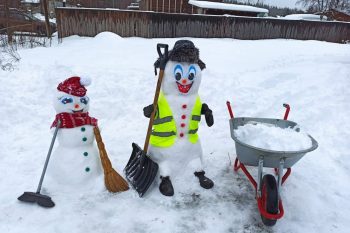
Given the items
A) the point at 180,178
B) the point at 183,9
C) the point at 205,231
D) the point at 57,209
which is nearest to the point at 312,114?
the point at 180,178

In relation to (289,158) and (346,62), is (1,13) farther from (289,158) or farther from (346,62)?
(289,158)

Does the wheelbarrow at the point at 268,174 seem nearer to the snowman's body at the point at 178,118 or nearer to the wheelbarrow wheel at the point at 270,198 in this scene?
the wheelbarrow wheel at the point at 270,198

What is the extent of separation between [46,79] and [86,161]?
330 centimetres

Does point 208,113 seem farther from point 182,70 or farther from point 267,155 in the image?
point 267,155

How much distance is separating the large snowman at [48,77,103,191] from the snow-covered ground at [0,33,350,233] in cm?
18

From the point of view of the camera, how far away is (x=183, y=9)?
63.7ft

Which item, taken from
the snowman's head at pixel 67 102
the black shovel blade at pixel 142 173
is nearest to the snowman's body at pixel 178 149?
the black shovel blade at pixel 142 173

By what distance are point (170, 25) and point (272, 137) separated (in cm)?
914

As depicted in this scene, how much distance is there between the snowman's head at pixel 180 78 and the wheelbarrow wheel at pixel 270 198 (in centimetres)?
130

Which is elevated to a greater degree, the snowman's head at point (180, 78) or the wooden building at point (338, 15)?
the wooden building at point (338, 15)

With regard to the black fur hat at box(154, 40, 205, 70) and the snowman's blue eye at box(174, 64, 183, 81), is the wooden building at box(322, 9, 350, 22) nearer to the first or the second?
the black fur hat at box(154, 40, 205, 70)

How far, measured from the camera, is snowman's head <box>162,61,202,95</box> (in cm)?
337

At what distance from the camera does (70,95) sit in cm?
331

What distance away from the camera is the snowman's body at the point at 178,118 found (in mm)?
3414
